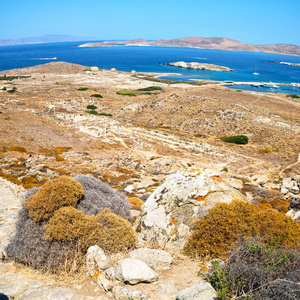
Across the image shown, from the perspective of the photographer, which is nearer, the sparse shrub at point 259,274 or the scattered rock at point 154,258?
the sparse shrub at point 259,274

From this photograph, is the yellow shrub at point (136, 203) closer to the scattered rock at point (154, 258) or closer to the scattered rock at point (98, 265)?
the scattered rock at point (154, 258)

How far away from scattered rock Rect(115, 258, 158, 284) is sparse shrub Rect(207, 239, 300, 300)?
1.05 meters

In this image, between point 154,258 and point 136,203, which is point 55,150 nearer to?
point 136,203

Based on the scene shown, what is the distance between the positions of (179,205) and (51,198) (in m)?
3.32

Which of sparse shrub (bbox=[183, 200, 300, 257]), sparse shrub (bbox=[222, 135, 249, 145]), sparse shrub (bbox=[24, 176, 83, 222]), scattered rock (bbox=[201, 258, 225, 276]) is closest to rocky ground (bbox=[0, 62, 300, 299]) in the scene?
scattered rock (bbox=[201, 258, 225, 276])

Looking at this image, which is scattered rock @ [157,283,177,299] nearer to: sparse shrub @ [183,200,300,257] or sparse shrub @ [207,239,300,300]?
sparse shrub @ [207,239,300,300]

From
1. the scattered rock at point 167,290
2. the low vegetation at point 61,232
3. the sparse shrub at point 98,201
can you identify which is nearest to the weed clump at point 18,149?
the sparse shrub at point 98,201

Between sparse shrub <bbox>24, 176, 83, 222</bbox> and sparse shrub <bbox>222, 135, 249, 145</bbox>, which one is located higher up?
sparse shrub <bbox>24, 176, 83, 222</bbox>

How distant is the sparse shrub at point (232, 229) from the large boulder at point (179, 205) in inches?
16.2

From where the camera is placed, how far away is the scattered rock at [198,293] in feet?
12.4

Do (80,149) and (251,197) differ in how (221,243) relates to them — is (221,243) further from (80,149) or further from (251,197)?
(80,149)

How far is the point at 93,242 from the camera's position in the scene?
17.7 ft

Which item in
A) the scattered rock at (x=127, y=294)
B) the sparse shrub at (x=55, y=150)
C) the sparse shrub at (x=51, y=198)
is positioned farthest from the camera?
the sparse shrub at (x=55, y=150)

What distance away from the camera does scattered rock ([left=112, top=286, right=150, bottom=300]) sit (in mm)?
3936
